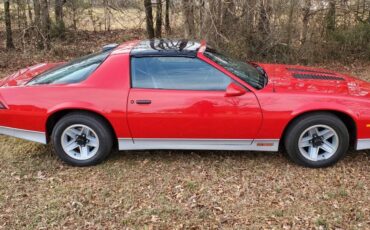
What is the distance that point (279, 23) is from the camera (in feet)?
31.0

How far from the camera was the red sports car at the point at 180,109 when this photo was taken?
14.3 ft

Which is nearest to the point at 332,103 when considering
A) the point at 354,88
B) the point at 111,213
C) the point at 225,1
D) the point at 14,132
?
the point at 354,88

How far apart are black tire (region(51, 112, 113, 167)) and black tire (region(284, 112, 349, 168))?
2106 mm

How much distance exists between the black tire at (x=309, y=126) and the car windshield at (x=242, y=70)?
0.62 meters

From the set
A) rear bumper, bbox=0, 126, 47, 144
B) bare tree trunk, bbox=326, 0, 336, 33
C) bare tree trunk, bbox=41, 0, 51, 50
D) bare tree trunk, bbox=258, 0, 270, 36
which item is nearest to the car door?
rear bumper, bbox=0, 126, 47, 144

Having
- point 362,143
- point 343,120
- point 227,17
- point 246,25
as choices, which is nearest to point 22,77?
point 343,120

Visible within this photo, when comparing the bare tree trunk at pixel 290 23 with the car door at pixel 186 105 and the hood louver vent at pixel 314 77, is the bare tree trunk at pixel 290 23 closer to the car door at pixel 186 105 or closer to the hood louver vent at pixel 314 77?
the hood louver vent at pixel 314 77

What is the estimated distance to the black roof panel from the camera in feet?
15.1

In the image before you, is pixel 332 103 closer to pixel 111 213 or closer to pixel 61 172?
pixel 111 213

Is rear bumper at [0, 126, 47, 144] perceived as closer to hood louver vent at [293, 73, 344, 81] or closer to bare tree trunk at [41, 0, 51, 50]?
hood louver vent at [293, 73, 344, 81]

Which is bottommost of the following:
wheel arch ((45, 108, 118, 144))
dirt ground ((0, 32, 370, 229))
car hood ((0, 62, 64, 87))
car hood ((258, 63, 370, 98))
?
dirt ground ((0, 32, 370, 229))

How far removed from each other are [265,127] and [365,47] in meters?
7.26

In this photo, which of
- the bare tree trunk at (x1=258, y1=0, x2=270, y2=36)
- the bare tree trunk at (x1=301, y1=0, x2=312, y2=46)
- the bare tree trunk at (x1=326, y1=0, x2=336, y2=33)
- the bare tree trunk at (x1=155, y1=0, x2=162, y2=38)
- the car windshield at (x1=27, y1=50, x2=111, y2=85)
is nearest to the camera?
the car windshield at (x1=27, y1=50, x2=111, y2=85)

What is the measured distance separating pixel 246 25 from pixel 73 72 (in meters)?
5.66
